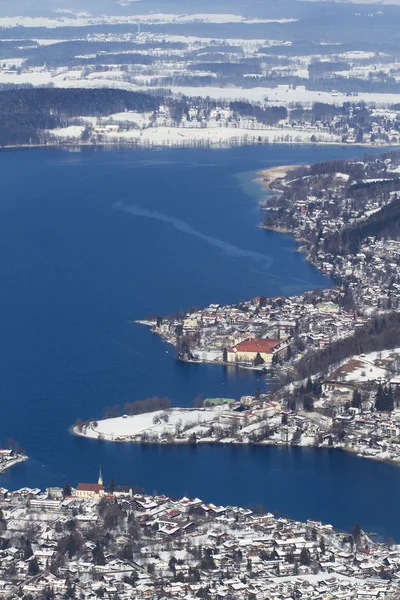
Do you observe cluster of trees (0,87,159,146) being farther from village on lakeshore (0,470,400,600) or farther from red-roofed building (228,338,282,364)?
village on lakeshore (0,470,400,600)

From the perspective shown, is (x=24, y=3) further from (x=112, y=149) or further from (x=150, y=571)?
(x=150, y=571)

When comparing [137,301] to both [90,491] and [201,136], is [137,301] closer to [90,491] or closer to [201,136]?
[90,491]

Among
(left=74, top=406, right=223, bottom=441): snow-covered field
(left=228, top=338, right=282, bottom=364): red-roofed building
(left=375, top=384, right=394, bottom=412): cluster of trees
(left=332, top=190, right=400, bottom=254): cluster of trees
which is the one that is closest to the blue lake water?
(left=74, top=406, right=223, bottom=441): snow-covered field

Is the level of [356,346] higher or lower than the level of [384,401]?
higher

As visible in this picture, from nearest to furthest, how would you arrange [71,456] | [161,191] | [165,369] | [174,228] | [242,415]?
1. [71,456]
2. [242,415]
3. [165,369]
4. [174,228]
5. [161,191]

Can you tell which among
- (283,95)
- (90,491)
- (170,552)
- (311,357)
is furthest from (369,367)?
(283,95)

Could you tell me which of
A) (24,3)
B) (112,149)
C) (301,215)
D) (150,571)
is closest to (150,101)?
(112,149)

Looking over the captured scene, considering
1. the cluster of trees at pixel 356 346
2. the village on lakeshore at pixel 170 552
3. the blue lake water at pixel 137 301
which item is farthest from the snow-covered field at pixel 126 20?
the village on lakeshore at pixel 170 552
